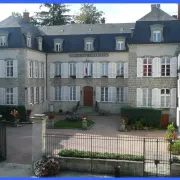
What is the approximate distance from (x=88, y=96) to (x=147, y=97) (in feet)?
26.2

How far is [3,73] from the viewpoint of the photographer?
26.6 m

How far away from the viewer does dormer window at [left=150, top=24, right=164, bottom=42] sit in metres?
24.8

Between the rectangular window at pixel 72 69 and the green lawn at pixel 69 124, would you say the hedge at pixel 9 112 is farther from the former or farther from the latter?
the rectangular window at pixel 72 69

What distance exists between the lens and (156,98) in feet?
80.2

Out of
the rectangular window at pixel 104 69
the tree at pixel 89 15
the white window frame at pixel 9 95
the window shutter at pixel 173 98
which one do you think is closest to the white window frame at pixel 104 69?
the rectangular window at pixel 104 69

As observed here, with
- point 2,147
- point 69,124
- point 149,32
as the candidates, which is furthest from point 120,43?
point 2,147

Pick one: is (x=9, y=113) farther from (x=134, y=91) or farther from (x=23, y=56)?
(x=134, y=91)

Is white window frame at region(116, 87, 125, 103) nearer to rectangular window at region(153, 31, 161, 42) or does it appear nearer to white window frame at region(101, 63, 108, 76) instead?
white window frame at region(101, 63, 108, 76)

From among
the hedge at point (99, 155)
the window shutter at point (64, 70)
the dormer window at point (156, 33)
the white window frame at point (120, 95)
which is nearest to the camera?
the hedge at point (99, 155)

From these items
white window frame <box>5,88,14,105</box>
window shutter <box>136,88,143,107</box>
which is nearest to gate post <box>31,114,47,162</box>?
window shutter <box>136,88,143,107</box>

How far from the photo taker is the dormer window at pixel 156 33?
81.4 ft

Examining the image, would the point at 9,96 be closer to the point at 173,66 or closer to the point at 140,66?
the point at 140,66

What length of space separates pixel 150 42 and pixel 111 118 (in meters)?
8.07

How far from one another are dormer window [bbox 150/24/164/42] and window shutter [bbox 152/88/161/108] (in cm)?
437
